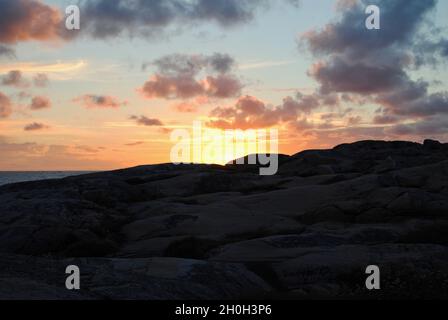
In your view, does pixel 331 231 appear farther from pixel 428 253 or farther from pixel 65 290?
pixel 65 290

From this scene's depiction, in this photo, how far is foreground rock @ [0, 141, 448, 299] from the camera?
15.4 meters

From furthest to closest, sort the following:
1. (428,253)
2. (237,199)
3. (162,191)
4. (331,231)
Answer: (162,191), (237,199), (331,231), (428,253)

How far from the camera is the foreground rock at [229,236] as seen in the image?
1543cm

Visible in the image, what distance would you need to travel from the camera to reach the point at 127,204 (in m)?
34.9

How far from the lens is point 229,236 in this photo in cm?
2536

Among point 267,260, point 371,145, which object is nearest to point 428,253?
point 267,260

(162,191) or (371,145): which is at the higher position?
(371,145)

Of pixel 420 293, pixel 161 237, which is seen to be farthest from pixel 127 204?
pixel 420 293

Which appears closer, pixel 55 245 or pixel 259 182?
pixel 55 245

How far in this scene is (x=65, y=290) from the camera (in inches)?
517

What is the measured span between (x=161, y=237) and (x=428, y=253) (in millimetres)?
11916
